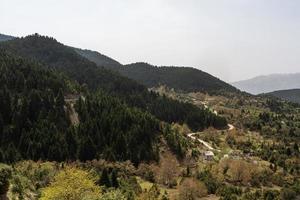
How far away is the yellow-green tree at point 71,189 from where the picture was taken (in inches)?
2368

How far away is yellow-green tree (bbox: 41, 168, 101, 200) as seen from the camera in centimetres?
6016

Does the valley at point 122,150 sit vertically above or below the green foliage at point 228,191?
above

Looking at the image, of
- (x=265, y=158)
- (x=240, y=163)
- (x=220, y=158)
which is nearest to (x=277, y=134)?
(x=265, y=158)

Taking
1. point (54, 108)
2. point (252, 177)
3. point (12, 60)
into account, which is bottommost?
point (252, 177)

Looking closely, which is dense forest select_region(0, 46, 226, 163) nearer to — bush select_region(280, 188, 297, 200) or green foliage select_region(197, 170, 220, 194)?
green foliage select_region(197, 170, 220, 194)

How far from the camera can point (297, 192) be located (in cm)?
10662

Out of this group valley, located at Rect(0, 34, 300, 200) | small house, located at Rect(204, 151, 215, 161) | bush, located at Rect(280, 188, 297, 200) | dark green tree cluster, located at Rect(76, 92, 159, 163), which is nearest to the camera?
bush, located at Rect(280, 188, 297, 200)

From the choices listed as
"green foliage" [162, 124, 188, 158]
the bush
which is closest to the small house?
"green foliage" [162, 124, 188, 158]

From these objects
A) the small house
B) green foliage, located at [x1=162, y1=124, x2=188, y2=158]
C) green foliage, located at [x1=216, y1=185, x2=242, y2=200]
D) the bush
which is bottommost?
green foliage, located at [x1=216, y1=185, x2=242, y2=200]

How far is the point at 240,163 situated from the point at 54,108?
59963mm

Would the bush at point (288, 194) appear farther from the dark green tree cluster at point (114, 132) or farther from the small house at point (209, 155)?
the small house at point (209, 155)

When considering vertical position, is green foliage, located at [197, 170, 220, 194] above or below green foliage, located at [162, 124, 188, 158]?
below

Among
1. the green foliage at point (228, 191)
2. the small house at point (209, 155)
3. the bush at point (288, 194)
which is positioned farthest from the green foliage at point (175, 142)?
the bush at point (288, 194)

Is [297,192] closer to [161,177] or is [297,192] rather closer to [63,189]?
[161,177]
